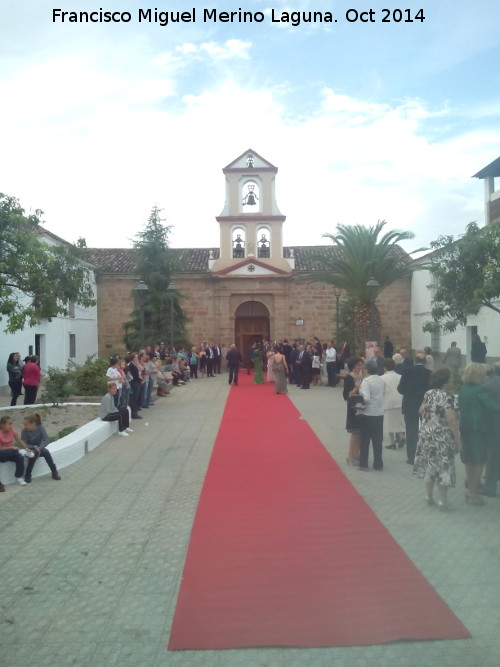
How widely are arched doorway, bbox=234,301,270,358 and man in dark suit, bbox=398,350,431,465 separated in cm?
2650

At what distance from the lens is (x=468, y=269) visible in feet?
49.3

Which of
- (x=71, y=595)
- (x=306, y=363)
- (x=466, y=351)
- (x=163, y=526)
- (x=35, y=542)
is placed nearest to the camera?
(x=71, y=595)

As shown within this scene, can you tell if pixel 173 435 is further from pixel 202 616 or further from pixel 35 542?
pixel 202 616

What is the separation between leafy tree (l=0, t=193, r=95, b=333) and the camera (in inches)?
498

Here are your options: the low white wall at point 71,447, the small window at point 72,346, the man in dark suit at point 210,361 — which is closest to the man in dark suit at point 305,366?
the man in dark suit at point 210,361

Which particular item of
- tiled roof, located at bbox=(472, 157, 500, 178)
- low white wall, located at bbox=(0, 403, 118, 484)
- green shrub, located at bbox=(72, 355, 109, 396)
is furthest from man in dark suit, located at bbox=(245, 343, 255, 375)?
low white wall, located at bbox=(0, 403, 118, 484)

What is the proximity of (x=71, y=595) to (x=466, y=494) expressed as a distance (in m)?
4.52

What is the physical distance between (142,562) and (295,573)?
53.1 inches

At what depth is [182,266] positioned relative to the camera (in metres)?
36.0

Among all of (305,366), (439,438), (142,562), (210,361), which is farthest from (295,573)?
(210,361)

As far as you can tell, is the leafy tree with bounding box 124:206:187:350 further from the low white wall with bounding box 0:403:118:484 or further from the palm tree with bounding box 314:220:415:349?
the low white wall with bounding box 0:403:118:484

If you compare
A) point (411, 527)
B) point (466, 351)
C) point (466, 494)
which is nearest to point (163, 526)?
point (411, 527)

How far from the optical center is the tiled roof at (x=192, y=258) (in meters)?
36.0

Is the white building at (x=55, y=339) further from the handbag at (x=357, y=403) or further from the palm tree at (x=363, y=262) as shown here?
the handbag at (x=357, y=403)
